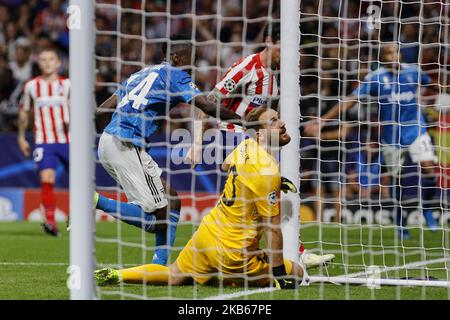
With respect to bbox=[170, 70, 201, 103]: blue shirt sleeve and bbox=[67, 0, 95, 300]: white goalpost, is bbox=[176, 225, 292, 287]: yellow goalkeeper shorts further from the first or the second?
bbox=[67, 0, 95, 300]: white goalpost

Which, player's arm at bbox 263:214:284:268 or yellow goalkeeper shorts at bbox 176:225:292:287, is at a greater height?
player's arm at bbox 263:214:284:268

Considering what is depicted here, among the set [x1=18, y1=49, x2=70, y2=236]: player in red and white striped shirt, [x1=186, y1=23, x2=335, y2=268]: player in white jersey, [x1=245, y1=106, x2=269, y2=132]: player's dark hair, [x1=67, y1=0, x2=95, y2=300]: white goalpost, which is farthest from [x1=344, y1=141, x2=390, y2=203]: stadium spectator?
[x1=67, y1=0, x2=95, y2=300]: white goalpost

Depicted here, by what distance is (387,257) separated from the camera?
8852mm

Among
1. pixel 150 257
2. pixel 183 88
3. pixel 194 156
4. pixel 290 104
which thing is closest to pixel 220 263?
pixel 194 156

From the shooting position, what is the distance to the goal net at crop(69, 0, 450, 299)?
6387 millimetres

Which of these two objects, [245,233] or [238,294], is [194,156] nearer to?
[245,233]

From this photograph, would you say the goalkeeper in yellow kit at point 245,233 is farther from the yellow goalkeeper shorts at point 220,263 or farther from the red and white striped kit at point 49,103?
the red and white striped kit at point 49,103

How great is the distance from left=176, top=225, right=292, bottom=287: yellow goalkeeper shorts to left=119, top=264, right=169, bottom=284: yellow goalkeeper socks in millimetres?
139

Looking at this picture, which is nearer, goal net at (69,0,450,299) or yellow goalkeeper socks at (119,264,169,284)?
yellow goalkeeper socks at (119,264,169,284)

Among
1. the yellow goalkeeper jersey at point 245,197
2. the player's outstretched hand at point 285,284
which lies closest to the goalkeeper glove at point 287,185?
the yellow goalkeeper jersey at point 245,197

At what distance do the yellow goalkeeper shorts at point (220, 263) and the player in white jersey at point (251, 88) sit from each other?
835 mm

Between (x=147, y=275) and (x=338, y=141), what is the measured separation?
2019 mm

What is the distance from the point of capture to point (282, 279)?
6043 millimetres
